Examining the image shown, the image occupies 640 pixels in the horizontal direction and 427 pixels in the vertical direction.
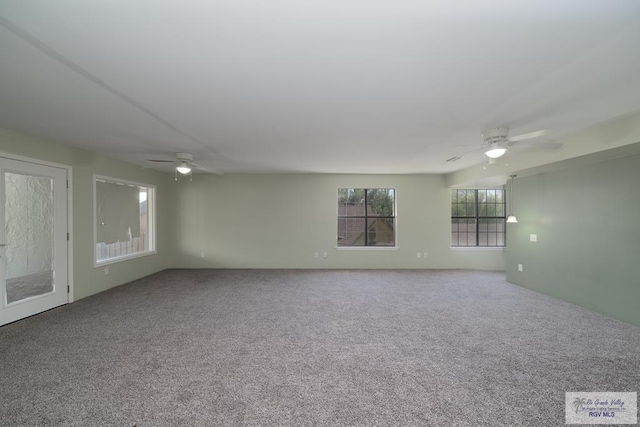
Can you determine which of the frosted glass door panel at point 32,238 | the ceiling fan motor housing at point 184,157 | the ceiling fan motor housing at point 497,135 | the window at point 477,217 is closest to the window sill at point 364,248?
the window at point 477,217

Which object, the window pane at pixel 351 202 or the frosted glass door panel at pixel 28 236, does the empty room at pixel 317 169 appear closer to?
the frosted glass door panel at pixel 28 236

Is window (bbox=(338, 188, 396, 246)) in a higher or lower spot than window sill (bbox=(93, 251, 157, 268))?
higher

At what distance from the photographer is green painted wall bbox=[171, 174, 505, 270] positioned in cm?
685

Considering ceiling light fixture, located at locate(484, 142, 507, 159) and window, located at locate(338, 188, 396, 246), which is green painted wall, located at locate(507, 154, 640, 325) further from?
window, located at locate(338, 188, 396, 246)

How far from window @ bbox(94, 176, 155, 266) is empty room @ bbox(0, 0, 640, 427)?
2.4 inches

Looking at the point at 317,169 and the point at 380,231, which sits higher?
the point at 317,169

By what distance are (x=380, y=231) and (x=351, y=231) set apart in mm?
731

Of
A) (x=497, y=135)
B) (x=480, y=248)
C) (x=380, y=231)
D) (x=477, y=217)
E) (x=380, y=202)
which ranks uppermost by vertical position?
(x=497, y=135)

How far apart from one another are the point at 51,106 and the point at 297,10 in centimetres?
278

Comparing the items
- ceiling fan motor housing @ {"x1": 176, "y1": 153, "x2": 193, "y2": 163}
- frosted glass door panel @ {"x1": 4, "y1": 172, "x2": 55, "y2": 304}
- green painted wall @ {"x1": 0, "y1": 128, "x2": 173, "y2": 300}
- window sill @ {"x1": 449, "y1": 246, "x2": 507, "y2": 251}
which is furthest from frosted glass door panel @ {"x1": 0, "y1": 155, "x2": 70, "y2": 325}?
window sill @ {"x1": 449, "y1": 246, "x2": 507, "y2": 251}

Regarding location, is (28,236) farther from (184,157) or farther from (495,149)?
(495,149)

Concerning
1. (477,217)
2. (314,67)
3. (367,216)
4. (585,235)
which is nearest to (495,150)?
(585,235)

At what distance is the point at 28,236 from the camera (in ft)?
12.1

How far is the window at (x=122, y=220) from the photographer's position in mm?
4941
